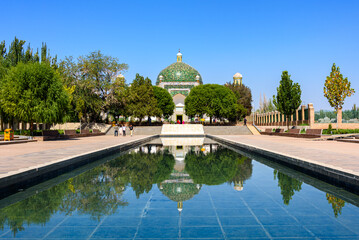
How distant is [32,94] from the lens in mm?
24078

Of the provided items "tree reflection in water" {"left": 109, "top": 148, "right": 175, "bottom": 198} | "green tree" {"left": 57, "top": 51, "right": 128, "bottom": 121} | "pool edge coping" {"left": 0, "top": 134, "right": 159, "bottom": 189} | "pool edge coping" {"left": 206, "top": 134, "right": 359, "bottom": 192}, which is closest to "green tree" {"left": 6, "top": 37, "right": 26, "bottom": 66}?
"green tree" {"left": 57, "top": 51, "right": 128, "bottom": 121}

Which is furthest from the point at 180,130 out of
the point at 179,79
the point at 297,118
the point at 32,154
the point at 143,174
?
the point at 179,79

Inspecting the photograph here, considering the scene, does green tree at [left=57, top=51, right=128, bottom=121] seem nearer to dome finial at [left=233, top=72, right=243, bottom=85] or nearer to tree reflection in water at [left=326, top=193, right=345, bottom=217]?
tree reflection in water at [left=326, top=193, right=345, bottom=217]

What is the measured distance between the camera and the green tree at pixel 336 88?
36.3 metres

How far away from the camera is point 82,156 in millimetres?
11352

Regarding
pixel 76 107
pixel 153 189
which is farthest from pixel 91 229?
pixel 76 107

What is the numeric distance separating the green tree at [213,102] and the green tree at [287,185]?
4762 centimetres

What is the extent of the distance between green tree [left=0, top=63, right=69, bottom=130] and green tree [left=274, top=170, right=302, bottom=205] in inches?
782

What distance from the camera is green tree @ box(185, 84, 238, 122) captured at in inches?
2237

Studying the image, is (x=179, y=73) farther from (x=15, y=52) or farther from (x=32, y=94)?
(x=32, y=94)

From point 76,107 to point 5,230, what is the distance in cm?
3896

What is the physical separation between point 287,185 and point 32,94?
21470 millimetres

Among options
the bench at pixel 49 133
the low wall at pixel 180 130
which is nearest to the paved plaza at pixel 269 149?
the bench at pixel 49 133

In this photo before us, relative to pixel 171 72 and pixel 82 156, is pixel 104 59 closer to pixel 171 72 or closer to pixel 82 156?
pixel 82 156
